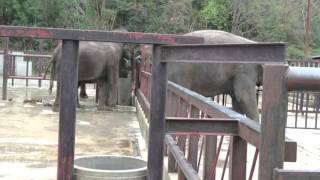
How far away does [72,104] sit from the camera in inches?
159

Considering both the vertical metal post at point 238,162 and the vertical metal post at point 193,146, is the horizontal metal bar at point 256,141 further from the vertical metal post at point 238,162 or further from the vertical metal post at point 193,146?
the vertical metal post at point 193,146

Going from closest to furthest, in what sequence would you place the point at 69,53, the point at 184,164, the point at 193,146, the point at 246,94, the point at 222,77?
the point at 184,164 < the point at 69,53 < the point at 193,146 < the point at 222,77 < the point at 246,94

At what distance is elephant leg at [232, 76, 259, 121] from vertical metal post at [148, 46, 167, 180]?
502cm

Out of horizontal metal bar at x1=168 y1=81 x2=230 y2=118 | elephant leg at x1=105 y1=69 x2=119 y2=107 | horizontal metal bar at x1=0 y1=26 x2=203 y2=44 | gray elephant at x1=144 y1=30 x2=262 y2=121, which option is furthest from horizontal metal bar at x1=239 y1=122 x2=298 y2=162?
elephant leg at x1=105 y1=69 x2=119 y2=107

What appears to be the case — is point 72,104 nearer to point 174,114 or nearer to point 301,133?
point 174,114

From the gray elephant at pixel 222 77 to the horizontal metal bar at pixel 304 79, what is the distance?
673cm

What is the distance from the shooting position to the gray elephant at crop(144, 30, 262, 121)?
28.1ft

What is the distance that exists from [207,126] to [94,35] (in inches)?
51.2

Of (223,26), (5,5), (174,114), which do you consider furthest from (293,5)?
(174,114)

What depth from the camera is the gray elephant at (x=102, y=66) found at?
13.3m

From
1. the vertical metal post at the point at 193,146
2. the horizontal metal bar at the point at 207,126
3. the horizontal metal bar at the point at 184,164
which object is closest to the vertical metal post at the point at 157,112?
the horizontal metal bar at the point at 184,164

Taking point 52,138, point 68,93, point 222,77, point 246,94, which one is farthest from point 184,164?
point 52,138

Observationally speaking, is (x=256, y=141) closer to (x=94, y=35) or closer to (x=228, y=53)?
(x=228, y=53)

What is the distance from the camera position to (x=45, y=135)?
9.15 meters
